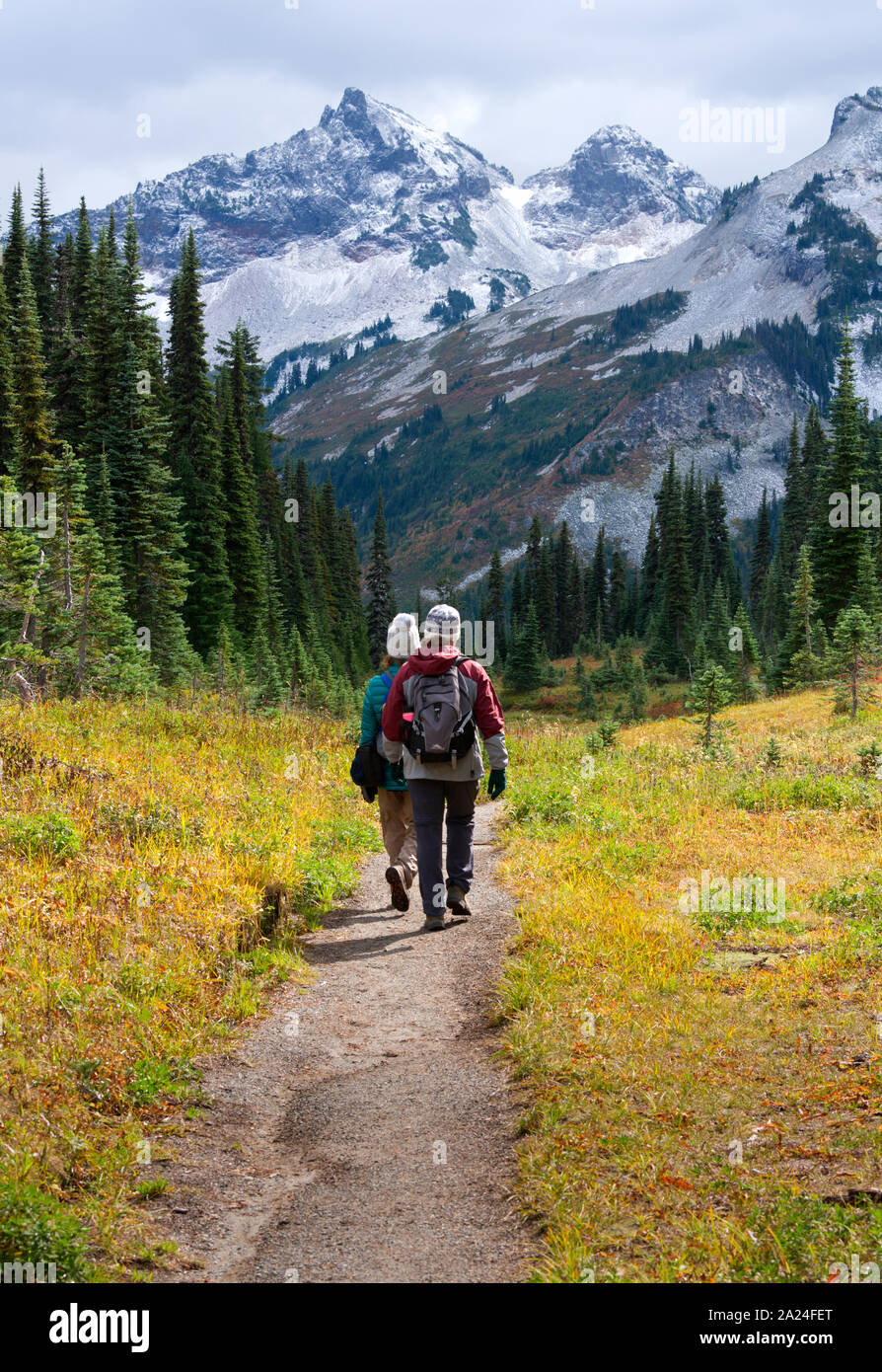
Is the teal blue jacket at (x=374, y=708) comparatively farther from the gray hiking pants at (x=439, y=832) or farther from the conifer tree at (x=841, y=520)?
the conifer tree at (x=841, y=520)

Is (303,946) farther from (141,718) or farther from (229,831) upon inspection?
(141,718)

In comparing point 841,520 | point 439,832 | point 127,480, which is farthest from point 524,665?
point 439,832

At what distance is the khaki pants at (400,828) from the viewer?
10461 mm

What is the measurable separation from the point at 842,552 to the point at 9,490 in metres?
41.8

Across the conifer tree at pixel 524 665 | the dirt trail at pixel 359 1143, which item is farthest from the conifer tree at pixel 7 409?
the conifer tree at pixel 524 665

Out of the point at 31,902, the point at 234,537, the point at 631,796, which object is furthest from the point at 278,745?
the point at 234,537

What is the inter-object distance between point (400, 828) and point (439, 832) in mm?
1211

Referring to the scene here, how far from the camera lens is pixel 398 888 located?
32.8 ft

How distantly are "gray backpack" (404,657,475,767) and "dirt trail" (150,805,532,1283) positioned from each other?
5.72 ft

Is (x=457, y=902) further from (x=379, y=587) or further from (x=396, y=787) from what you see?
(x=379, y=587)

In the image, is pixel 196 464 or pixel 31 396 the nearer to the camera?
pixel 31 396

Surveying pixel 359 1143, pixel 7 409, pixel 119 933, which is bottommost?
pixel 359 1143

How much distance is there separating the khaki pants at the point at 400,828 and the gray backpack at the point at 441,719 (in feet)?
4.86

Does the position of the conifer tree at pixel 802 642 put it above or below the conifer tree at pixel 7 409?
below
